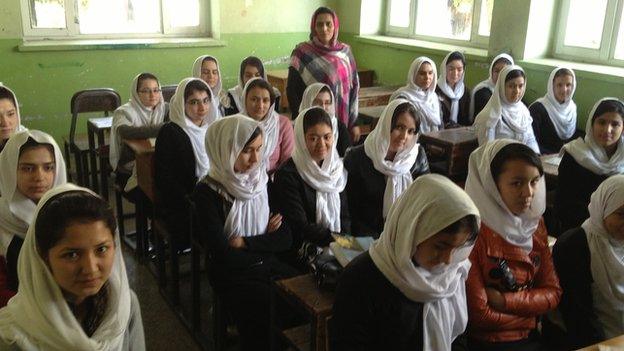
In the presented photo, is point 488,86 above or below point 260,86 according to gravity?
below

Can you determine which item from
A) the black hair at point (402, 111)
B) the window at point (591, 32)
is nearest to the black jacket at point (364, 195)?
the black hair at point (402, 111)

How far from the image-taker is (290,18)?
664cm

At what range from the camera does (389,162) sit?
272cm

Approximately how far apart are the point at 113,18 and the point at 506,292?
5.14 meters

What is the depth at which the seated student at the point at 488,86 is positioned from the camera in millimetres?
4887

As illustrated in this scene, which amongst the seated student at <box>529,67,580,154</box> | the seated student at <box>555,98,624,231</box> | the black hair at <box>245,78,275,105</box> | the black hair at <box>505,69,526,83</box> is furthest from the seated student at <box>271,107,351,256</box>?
the seated student at <box>529,67,580,154</box>

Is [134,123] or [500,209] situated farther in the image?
[134,123]

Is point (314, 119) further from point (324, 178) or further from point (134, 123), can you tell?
point (134, 123)

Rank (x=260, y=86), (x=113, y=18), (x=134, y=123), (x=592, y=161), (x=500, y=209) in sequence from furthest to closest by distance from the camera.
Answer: (x=113, y=18), (x=134, y=123), (x=260, y=86), (x=592, y=161), (x=500, y=209)

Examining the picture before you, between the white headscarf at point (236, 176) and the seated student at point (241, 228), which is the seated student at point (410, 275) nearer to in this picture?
the seated student at point (241, 228)

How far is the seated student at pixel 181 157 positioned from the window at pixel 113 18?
2.85m

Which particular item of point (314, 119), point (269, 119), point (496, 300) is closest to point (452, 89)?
point (269, 119)

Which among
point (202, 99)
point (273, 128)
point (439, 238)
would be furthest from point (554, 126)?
point (439, 238)

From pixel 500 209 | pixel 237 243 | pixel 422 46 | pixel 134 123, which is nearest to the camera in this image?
pixel 500 209
